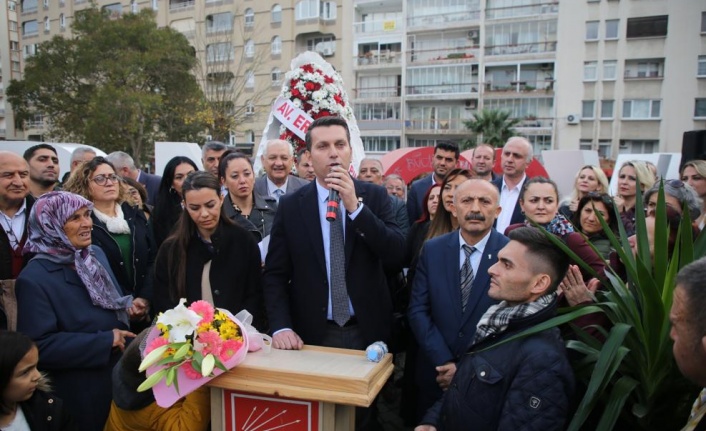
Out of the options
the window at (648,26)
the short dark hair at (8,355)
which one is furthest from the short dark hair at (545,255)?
the window at (648,26)

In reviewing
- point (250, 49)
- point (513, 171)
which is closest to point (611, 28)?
point (250, 49)

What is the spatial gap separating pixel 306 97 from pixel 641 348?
4.27 metres

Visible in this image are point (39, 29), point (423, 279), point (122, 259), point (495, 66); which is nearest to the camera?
point (423, 279)

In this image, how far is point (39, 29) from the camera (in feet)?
148

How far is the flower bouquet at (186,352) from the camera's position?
1.94 m

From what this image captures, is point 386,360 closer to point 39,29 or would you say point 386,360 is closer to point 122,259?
point 122,259

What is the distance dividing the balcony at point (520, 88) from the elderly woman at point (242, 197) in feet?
102

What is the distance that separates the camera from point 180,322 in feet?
6.55

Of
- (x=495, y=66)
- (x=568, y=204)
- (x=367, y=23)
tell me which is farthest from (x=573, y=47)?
(x=568, y=204)

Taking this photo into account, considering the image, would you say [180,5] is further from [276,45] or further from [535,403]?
[535,403]

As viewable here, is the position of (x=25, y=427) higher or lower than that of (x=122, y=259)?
lower

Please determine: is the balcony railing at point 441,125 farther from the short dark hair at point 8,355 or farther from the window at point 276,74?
the short dark hair at point 8,355

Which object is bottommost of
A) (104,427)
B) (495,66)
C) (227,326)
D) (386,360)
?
(104,427)

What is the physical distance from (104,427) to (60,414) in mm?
342
